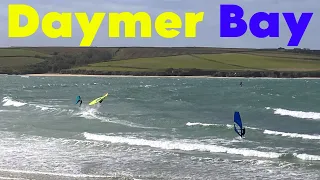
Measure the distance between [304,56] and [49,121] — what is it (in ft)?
447

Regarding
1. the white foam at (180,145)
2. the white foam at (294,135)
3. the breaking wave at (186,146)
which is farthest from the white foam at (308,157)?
the white foam at (294,135)

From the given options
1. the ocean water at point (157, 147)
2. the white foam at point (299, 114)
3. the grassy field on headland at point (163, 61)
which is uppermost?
the grassy field on headland at point (163, 61)

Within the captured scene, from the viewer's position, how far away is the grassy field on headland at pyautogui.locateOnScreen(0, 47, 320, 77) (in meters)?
140

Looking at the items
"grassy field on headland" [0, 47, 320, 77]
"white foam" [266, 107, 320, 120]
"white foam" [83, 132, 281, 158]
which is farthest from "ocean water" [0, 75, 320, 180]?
"grassy field on headland" [0, 47, 320, 77]

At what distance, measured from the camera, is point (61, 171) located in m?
15.7

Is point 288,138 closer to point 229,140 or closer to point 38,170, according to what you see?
point 229,140

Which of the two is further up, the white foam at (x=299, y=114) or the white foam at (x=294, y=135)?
the white foam at (x=299, y=114)

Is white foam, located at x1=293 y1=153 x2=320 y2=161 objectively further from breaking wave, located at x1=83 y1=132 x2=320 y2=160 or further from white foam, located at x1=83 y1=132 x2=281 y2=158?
white foam, located at x1=83 y1=132 x2=281 y2=158

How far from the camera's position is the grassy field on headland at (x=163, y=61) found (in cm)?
14012

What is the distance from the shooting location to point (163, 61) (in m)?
155

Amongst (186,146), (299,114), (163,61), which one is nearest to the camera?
(186,146)

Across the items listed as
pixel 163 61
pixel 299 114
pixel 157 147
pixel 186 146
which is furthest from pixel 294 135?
pixel 163 61

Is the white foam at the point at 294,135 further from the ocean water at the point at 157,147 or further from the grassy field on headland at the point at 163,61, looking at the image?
the grassy field on headland at the point at 163,61

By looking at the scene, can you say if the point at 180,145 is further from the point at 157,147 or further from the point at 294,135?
the point at 294,135
